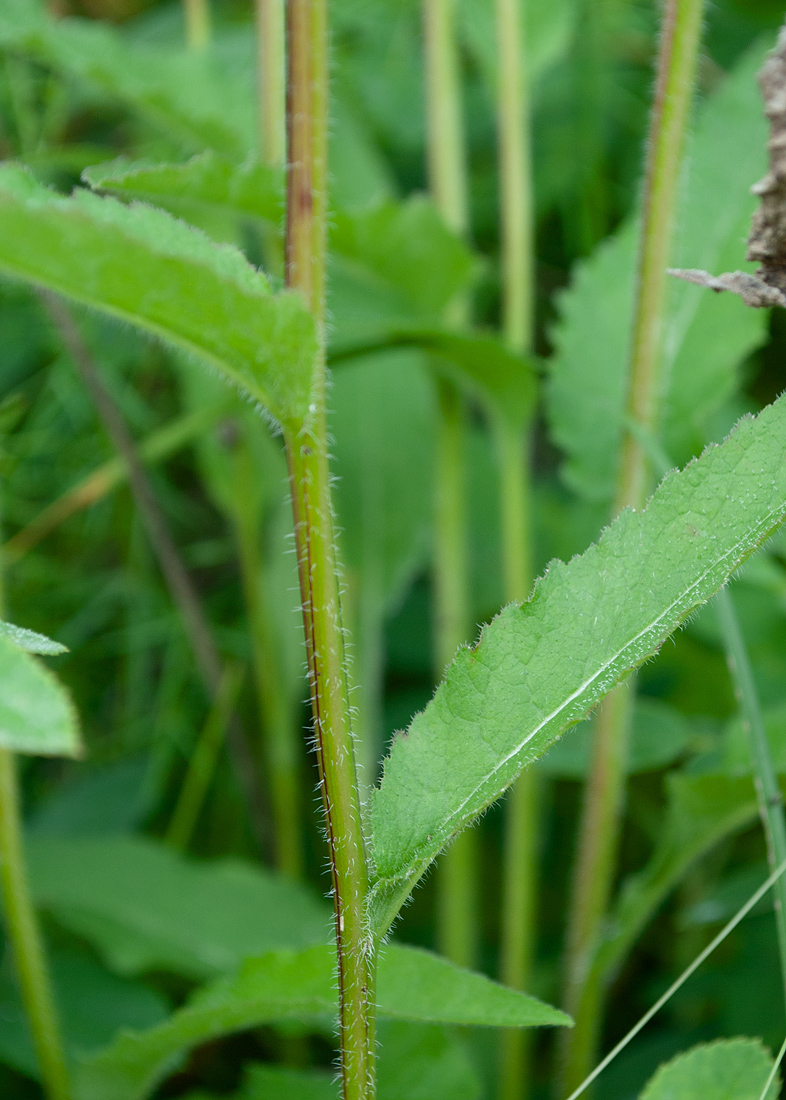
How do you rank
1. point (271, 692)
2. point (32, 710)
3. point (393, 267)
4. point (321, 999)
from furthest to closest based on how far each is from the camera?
point (271, 692)
point (393, 267)
point (321, 999)
point (32, 710)

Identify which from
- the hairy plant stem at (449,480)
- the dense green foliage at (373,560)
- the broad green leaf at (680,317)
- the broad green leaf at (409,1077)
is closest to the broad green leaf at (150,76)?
the dense green foliage at (373,560)

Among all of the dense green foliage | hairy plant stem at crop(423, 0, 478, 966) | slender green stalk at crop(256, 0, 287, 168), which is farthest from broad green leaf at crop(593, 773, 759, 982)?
slender green stalk at crop(256, 0, 287, 168)

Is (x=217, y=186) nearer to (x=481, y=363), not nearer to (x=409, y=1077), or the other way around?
(x=481, y=363)

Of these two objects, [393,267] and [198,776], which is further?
[198,776]

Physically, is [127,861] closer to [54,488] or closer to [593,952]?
[593,952]

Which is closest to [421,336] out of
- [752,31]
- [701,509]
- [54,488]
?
[701,509]

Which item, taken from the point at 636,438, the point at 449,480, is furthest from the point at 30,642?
the point at 449,480

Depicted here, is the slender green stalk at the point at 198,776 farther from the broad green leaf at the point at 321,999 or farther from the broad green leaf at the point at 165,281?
the broad green leaf at the point at 165,281
